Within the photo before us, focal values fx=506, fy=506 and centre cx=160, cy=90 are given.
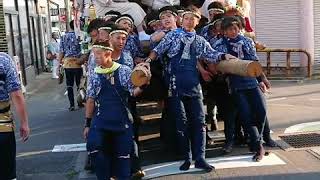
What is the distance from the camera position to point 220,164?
5969mm

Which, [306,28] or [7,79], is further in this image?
[306,28]

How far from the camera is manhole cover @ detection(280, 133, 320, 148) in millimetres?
6785

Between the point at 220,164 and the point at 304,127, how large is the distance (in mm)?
2505

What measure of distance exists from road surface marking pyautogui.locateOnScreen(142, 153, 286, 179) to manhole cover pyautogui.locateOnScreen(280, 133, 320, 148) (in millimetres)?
741

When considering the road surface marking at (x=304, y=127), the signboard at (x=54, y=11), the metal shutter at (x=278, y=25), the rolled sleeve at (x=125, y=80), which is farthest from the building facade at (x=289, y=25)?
the signboard at (x=54, y=11)

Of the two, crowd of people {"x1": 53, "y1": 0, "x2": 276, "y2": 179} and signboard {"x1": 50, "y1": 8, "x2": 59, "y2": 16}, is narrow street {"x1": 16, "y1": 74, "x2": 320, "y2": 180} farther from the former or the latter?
signboard {"x1": 50, "y1": 8, "x2": 59, "y2": 16}

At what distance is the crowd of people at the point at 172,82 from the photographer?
5.02m

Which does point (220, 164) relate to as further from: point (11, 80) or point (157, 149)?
point (11, 80)

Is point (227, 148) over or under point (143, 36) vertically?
under

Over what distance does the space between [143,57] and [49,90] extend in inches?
385

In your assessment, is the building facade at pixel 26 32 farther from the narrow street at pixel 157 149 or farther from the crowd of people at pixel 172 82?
the crowd of people at pixel 172 82

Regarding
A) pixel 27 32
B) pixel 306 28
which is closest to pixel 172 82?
pixel 306 28

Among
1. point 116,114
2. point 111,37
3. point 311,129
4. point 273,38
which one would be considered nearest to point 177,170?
point 116,114

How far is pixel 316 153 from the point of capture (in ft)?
20.6
